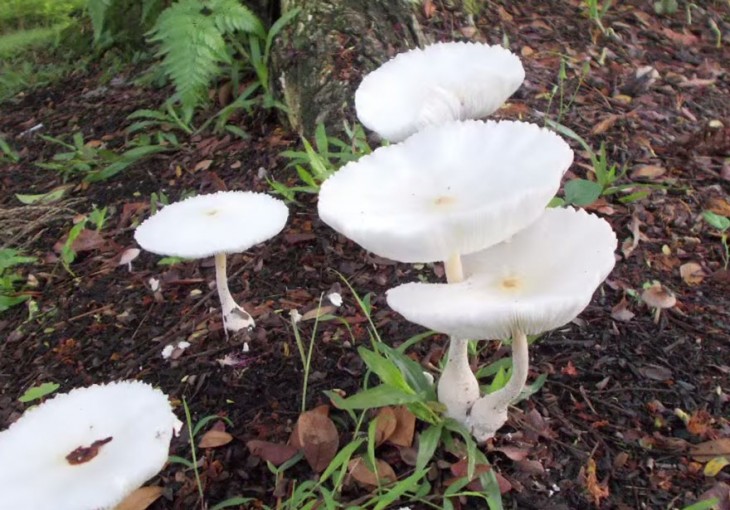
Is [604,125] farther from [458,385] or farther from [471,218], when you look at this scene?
[471,218]

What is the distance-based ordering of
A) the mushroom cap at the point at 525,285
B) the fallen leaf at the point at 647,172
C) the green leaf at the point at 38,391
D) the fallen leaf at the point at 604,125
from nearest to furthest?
the mushroom cap at the point at 525,285, the green leaf at the point at 38,391, the fallen leaf at the point at 647,172, the fallen leaf at the point at 604,125

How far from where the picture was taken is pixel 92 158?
13.8 feet

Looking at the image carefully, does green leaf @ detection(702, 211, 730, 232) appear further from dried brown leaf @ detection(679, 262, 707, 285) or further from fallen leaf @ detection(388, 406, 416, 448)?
fallen leaf @ detection(388, 406, 416, 448)

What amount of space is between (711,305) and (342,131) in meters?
1.92

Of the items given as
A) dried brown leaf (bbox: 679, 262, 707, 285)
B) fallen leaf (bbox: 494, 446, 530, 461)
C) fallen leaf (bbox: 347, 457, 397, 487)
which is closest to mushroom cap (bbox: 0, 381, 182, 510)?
fallen leaf (bbox: 347, 457, 397, 487)

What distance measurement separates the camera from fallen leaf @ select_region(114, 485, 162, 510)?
81.8 inches

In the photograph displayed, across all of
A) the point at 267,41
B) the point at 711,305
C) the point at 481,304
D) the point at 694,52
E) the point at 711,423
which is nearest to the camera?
the point at 481,304

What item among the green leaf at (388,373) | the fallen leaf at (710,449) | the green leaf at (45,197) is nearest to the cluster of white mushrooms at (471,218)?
the green leaf at (388,373)

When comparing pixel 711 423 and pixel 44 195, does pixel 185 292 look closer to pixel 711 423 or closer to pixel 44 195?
pixel 44 195

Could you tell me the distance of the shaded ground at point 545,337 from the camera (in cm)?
215

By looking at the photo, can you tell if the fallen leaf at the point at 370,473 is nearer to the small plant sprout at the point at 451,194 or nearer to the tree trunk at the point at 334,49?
the small plant sprout at the point at 451,194

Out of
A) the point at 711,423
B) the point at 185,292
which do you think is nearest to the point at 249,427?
the point at 185,292

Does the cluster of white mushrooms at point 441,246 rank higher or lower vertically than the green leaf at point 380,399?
higher

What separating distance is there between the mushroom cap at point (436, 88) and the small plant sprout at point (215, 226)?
1.65 ft
